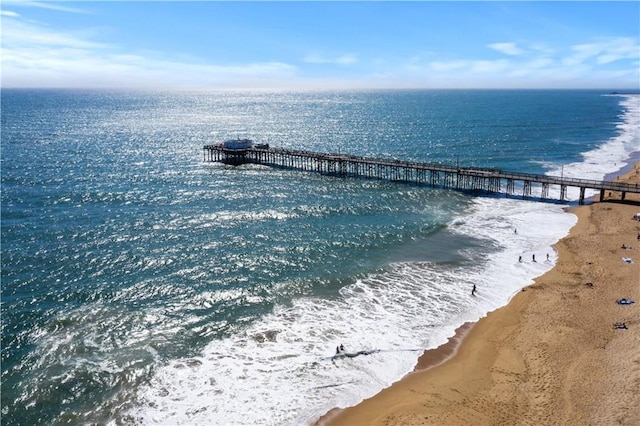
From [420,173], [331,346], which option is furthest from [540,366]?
[420,173]

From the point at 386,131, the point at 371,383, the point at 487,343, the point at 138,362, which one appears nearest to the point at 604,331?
the point at 487,343

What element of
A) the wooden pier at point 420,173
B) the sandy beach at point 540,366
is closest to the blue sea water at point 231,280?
the sandy beach at point 540,366

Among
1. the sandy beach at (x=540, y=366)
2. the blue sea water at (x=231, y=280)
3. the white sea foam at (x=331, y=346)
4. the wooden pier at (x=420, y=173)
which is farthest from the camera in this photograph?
the wooden pier at (x=420, y=173)

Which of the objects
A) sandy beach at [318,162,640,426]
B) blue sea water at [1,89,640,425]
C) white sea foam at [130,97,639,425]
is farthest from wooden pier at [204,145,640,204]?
sandy beach at [318,162,640,426]

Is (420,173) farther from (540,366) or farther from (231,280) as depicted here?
(540,366)

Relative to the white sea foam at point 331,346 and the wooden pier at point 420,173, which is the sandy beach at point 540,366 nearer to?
the white sea foam at point 331,346

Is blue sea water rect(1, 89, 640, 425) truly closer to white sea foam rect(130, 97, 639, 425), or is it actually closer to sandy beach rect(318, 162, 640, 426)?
white sea foam rect(130, 97, 639, 425)
